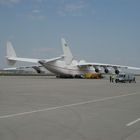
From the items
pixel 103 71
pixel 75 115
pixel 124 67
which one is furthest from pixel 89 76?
pixel 75 115

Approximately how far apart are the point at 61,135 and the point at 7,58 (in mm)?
73209

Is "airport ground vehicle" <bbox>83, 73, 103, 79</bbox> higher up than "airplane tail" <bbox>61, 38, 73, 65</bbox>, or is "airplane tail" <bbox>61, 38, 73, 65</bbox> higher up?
"airplane tail" <bbox>61, 38, 73, 65</bbox>

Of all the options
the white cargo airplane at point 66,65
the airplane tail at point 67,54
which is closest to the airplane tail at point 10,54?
the white cargo airplane at point 66,65

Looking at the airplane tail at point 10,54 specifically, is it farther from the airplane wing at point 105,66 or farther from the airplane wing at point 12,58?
the airplane wing at point 105,66

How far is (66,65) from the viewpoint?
83938mm

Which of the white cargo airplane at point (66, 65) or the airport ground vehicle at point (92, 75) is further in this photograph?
the airport ground vehicle at point (92, 75)

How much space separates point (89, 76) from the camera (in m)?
86.1

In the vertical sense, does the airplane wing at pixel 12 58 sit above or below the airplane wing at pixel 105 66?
above

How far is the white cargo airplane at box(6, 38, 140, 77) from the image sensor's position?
3162 inches

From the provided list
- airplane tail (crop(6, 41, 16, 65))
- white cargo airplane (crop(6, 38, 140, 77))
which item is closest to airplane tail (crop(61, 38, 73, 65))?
white cargo airplane (crop(6, 38, 140, 77))

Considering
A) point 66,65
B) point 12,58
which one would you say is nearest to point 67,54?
point 66,65

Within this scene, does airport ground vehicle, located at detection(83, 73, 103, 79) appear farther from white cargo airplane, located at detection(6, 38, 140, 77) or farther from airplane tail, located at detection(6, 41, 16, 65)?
airplane tail, located at detection(6, 41, 16, 65)

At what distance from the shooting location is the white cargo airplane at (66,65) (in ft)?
263

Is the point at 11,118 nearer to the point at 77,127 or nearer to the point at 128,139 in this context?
the point at 77,127
